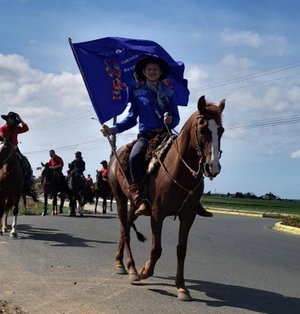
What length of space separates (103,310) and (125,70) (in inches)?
197

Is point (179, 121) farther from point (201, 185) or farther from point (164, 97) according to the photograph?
point (201, 185)

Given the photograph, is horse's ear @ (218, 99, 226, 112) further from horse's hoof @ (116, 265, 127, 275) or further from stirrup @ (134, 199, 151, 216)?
horse's hoof @ (116, 265, 127, 275)

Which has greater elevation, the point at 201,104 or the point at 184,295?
the point at 201,104

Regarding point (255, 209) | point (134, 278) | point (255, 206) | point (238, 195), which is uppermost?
point (238, 195)

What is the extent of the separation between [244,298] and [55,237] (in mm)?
7258

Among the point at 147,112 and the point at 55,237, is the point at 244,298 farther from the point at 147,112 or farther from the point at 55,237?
the point at 55,237

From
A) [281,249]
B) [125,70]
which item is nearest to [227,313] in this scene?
[125,70]

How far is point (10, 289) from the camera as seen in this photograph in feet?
22.5

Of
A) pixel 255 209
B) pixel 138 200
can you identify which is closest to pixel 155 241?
pixel 138 200

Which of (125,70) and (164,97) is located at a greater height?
(125,70)

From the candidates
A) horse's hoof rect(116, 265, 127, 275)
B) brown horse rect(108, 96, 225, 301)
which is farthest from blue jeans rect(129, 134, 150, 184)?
horse's hoof rect(116, 265, 127, 275)

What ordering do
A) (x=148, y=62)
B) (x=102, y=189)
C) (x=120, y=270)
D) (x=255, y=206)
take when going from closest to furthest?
1. (x=148, y=62)
2. (x=120, y=270)
3. (x=102, y=189)
4. (x=255, y=206)

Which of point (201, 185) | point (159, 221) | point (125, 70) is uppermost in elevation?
point (125, 70)

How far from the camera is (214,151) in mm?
5816
